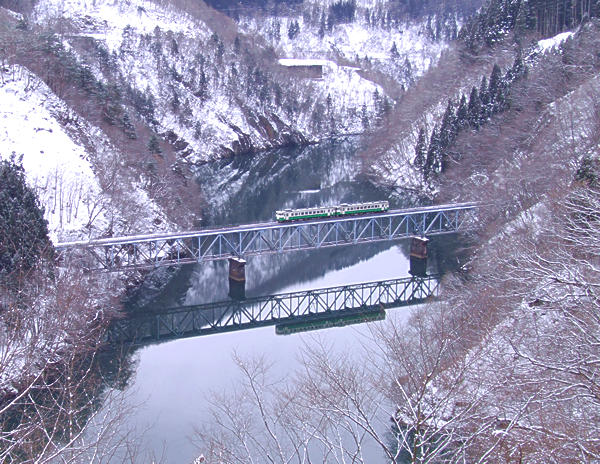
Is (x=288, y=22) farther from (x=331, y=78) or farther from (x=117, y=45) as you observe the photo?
(x=117, y=45)

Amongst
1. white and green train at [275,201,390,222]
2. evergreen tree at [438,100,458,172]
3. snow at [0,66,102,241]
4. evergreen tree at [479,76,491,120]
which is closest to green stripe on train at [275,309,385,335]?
white and green train at [275,201,390,222]

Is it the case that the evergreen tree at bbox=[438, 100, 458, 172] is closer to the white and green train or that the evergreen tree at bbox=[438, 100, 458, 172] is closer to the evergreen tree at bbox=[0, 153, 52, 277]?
the white and green train

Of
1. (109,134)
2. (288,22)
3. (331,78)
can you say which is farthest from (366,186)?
(288,22)

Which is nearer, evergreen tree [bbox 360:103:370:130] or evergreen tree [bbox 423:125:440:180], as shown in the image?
evergreen tree [bbox 423:125:440:180]

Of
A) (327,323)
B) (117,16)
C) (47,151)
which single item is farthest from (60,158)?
(117,16)

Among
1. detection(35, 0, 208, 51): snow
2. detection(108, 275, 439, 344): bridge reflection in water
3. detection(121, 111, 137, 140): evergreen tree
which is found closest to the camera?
detection(108, 275, 439, 344): bridge reflection in water

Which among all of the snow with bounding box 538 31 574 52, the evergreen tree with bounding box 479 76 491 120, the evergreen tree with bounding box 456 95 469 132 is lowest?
the evergreen tree with bounding box 456 95 469 132
